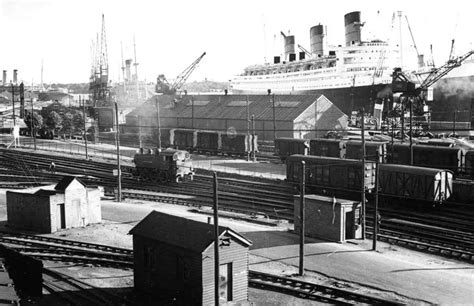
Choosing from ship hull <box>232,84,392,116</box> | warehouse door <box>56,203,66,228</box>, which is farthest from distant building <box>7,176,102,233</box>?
ship hull <box>232,84,392,116</box>

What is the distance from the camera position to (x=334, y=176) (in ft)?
115

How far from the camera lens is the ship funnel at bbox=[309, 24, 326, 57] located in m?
104

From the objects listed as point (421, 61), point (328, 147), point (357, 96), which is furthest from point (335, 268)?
point (421, 61)

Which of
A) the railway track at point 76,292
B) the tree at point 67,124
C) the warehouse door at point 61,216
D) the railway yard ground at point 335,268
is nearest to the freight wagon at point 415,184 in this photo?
the railway yard ground at point 335,268

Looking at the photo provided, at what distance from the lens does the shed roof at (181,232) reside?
17053 millimetres

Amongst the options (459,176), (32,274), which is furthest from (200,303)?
(459,176)

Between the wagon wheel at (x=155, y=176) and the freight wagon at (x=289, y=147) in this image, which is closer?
the wagon wheel at (x=155, y=176)

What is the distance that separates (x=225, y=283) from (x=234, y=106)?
5331 centimetres

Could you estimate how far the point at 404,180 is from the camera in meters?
32.0

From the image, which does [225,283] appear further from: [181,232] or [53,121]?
[53,121]

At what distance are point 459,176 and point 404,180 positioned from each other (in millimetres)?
10390

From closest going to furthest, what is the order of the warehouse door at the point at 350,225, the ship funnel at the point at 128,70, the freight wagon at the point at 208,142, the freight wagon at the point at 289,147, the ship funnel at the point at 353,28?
the warehouse door at the point at 350,225, the freight wagon at the point at 289,147, the freight wagon at the point at 208,142, the ship funnel at the point at 353,28, the ship funnel at the point at 128,70

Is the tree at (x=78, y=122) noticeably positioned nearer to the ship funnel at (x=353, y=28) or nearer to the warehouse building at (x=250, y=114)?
the warehouse building at (x=250, y=114)

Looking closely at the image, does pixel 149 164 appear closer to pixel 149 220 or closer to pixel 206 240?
pixel 149 220
